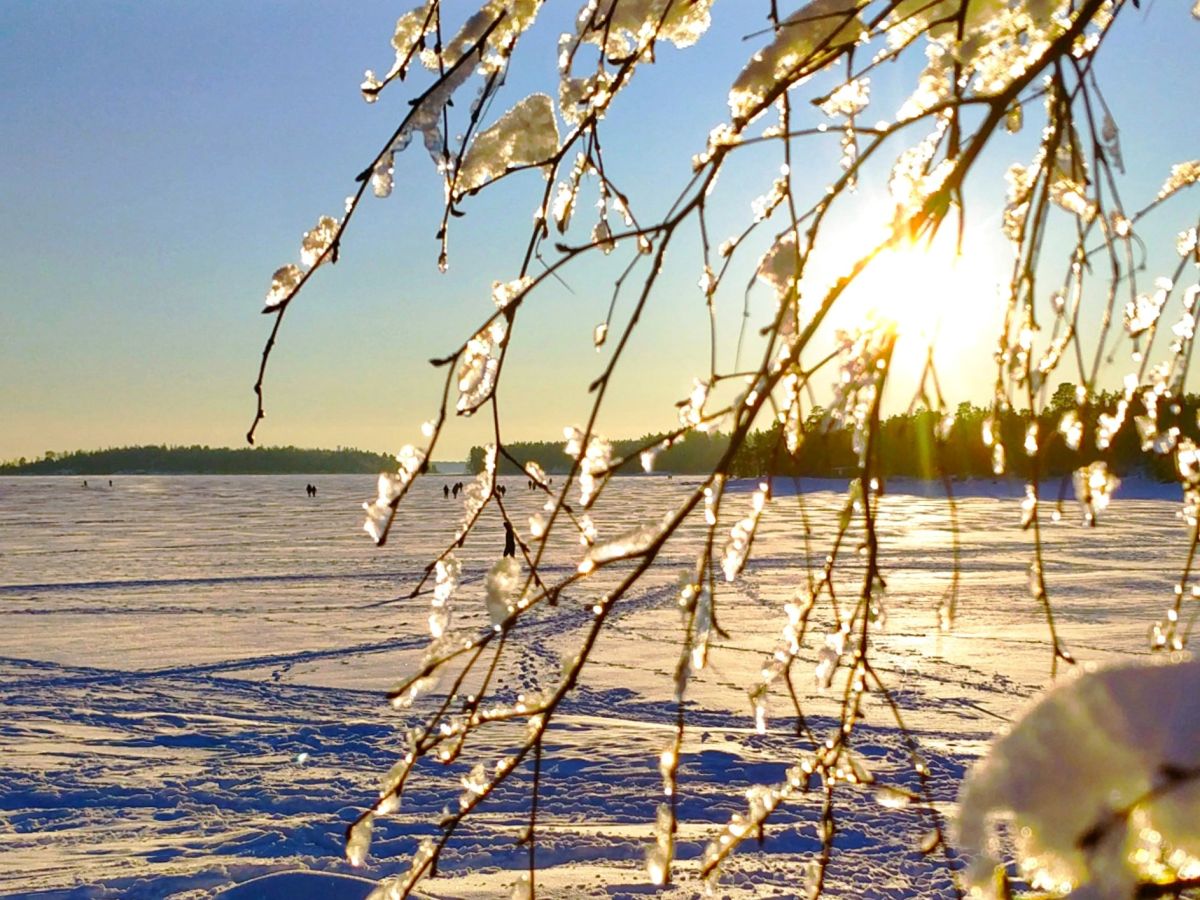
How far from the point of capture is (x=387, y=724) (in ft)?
19.1

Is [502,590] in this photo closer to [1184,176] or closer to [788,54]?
[788,54]

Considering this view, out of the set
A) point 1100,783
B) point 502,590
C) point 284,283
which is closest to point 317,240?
point 284,283

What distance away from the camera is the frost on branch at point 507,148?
1181mm

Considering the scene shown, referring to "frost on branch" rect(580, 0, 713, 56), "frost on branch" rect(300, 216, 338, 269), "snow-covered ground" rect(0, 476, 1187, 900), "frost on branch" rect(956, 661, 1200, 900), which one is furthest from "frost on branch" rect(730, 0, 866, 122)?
"snow-covered ground" rect(0, 476, 1187, 900)

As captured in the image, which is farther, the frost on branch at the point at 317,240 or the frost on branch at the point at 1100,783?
the frost on branch at the point at 317,240

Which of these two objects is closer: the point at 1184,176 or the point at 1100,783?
the point at 1100,783

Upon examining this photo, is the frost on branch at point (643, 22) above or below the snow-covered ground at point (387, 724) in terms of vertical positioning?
above

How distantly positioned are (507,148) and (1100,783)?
97 centimetres

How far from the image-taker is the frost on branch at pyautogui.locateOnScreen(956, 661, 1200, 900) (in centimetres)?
39

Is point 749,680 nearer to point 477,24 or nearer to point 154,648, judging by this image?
point 154,648

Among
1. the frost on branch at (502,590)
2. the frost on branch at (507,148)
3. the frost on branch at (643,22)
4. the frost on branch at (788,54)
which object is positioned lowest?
Answer: the frost on branch at (502,590)


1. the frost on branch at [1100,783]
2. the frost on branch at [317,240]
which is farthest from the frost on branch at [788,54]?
the frost on branch at [1100,783]

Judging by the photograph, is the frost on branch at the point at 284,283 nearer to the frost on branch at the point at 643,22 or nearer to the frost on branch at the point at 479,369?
the frost on branch at the point at 479,369

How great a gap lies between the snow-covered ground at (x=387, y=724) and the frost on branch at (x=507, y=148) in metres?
1.76
